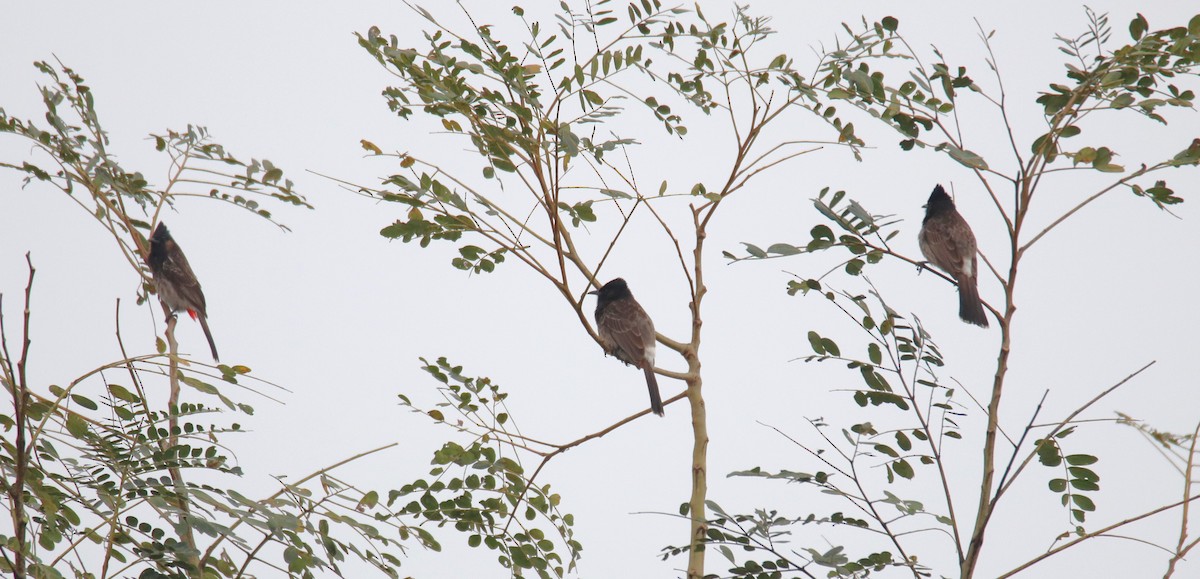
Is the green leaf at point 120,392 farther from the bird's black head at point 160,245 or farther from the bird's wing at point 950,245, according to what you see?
the bird's black head at point 160,245

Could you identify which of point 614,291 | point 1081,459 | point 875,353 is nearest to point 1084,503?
point 1081,459

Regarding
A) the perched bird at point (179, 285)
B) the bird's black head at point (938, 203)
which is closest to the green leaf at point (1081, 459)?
the bird's black head at point (938, 203)

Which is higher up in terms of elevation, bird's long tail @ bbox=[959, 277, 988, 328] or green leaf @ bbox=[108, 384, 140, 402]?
bird's long tail @ bbox=[959, 277, 988, 328]

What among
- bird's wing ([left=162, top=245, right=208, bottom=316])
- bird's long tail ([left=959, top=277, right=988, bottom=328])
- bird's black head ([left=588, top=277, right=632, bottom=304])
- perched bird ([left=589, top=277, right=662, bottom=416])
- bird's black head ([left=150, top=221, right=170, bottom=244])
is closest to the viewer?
bird's long tail ([left=959, top=277, right=988, bottom=328])

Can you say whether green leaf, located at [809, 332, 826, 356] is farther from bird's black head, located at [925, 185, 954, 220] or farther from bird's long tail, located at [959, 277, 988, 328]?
bird's black head, located at [925, 185, 954, 220]

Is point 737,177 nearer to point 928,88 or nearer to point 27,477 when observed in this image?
point 928,88

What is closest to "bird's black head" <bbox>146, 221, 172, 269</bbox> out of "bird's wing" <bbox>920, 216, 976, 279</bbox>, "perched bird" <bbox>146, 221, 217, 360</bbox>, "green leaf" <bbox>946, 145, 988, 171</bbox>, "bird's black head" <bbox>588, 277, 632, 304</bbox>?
"perched bird" <bbox>146, 221, 217, 360</bbox>

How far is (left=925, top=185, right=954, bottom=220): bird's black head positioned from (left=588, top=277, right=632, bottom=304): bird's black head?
229 cm

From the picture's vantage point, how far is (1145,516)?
250cm

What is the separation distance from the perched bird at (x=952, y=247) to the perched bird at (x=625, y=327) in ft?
6.35

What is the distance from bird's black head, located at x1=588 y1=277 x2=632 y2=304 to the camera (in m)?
7.70

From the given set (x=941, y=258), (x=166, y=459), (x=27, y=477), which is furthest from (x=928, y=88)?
(x=941, y=258)

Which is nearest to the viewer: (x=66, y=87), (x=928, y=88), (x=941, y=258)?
(x=928, y=88)

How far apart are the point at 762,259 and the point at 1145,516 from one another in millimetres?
1293
